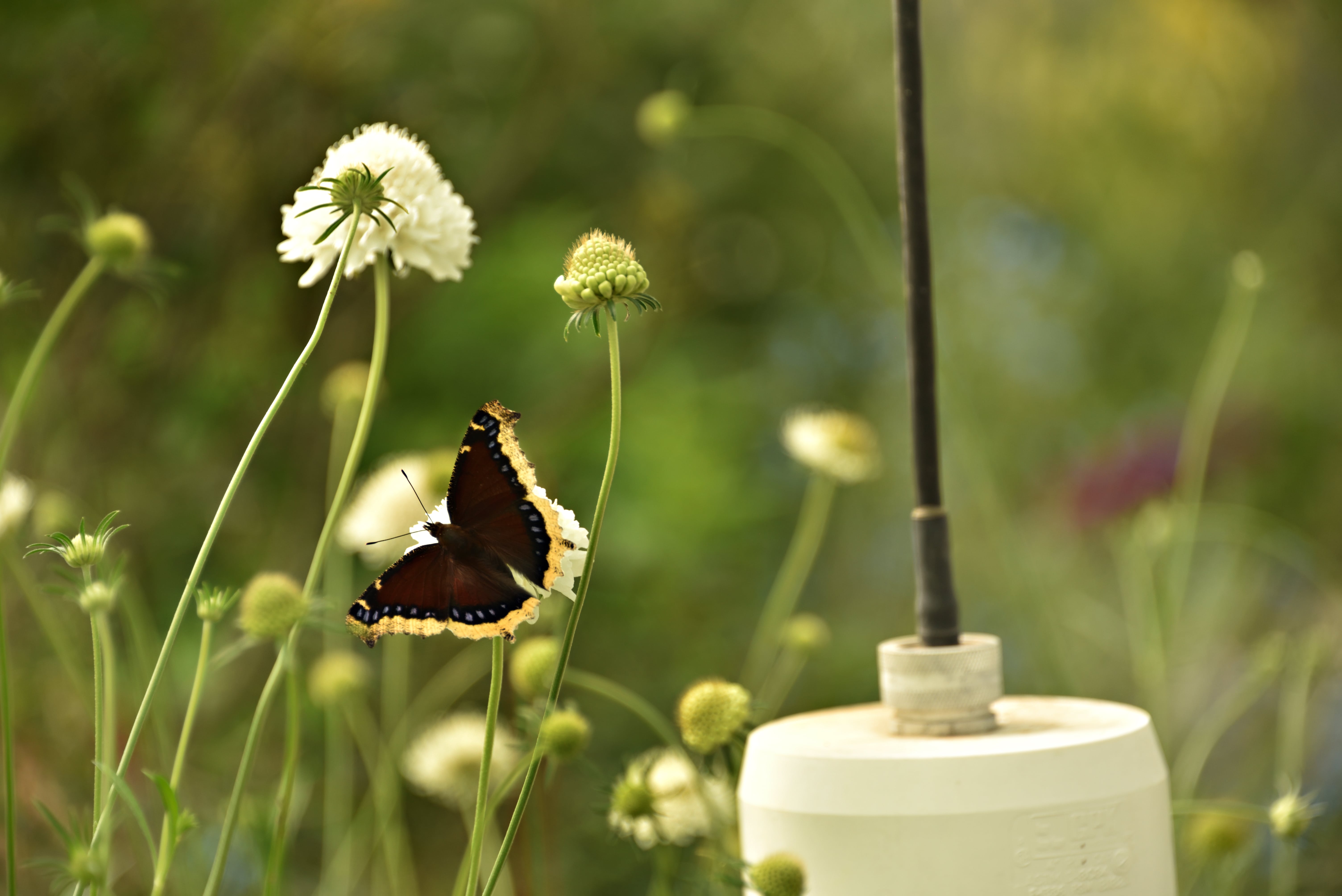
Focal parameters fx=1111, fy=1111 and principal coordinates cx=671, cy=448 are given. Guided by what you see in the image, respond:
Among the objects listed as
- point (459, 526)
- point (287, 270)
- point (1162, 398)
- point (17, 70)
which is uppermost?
point (17, 70)

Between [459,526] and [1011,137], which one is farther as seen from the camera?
[1011,137]

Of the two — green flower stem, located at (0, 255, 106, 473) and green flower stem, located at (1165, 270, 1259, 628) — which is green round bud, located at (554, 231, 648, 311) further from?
green flower stem, located at (1165, 270, 1259, 628)

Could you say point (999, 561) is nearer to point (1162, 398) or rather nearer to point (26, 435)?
point (1162, 398)

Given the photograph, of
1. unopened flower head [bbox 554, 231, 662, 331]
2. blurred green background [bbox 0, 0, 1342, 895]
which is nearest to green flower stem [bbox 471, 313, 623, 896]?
unopened flower head [bbox 554, 231, 662, 331]

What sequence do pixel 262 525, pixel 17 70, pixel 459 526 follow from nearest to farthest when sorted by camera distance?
pixel 459 526
pixel 17 70
pixel 262 525

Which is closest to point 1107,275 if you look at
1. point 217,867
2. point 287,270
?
point 287,270

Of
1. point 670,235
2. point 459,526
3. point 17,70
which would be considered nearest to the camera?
point 459,526

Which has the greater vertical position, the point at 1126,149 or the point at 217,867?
the point at 1126,149
